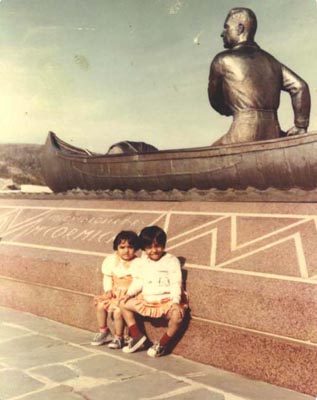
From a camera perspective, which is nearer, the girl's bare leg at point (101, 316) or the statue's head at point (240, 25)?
the girl's bare leg at point (101, 316)

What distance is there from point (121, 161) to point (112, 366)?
3142 mm

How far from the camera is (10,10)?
510 cm

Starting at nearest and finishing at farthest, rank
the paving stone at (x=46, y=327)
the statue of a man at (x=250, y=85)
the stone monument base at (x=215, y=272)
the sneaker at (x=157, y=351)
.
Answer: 1. the stone monument base at (x=215, y=272)
2. the sneaker at (x=157, y=351)
3. the paving stone at (x=46, y=327)
4. the statue of a man at (x=250, y=85)

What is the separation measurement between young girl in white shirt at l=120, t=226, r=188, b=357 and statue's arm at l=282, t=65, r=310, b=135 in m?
2.78

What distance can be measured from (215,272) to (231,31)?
124 inches

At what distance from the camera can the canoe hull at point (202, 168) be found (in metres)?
4.81

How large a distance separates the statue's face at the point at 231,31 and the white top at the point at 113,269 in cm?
300

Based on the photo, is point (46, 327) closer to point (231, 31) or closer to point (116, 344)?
point (116, 344)

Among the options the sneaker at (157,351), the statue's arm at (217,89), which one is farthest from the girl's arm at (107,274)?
the statue's arm at (217,89)

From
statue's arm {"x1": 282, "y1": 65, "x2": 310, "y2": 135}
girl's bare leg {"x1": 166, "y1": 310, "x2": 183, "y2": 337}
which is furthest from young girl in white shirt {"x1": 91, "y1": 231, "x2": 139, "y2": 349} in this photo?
statue's arm {"x1": 282, "y1": 65, "x2": 310, "y2": 135}

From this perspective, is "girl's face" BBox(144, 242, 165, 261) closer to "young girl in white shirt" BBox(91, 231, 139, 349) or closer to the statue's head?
"young girl in white shirt" BBox(91, 231, 139, 349)

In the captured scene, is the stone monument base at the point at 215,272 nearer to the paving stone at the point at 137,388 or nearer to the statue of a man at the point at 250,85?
the paving stone at the point at 137,388

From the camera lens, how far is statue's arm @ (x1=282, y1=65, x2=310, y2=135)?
561cm

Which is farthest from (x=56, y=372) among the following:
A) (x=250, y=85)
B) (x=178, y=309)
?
(x=250, y=85)
